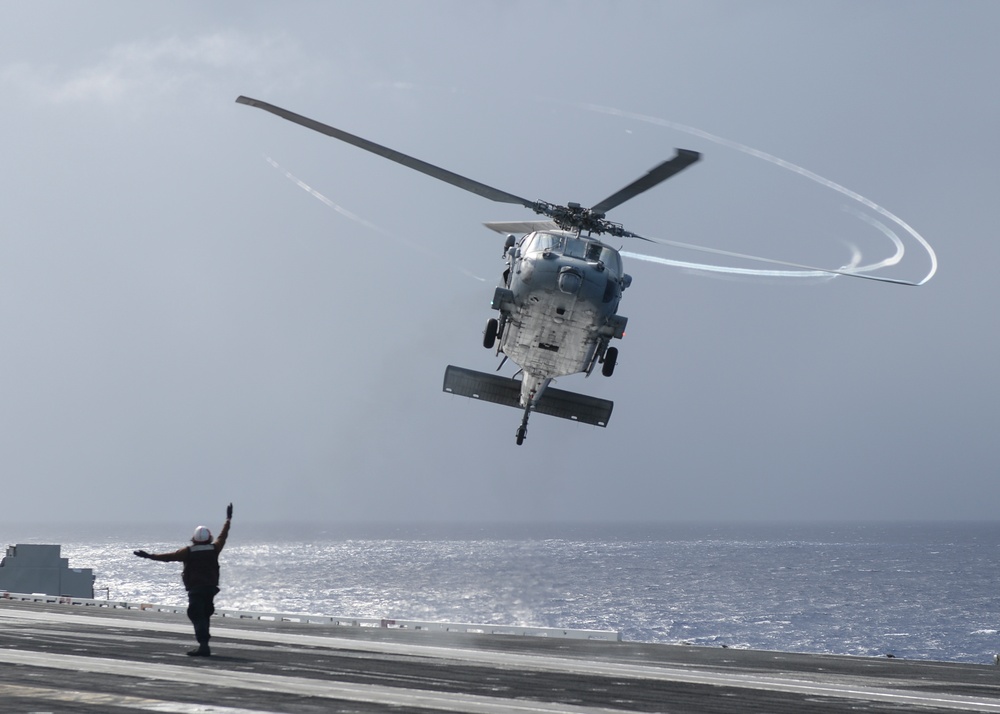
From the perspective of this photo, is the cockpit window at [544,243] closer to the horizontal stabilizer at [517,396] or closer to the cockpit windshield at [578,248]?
the cockpit windshield at [578,248]

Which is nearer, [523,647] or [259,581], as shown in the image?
[523,647]

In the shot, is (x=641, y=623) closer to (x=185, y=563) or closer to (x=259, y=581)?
(x=259, y=581)

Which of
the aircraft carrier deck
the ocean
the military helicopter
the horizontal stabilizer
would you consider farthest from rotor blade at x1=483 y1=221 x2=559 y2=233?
the ocean

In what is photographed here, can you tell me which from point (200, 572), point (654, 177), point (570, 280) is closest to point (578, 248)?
point (570, 280)

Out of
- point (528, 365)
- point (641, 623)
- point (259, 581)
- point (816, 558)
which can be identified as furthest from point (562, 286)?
point (816, 558)

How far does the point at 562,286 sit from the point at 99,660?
54.1ft

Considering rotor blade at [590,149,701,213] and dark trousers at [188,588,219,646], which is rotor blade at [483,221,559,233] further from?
dark trousers at [188,588,219,646]

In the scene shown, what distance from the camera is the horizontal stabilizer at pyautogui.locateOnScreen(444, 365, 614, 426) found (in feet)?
109

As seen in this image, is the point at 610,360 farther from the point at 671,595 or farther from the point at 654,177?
the point at 671,595

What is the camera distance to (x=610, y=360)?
30.5 meters

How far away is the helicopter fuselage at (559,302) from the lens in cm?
2778

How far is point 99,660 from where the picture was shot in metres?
14.0

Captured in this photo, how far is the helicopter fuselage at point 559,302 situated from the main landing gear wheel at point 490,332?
1.36ft

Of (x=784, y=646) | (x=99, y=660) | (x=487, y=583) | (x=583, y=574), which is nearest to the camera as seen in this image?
(x=99, y=660)
